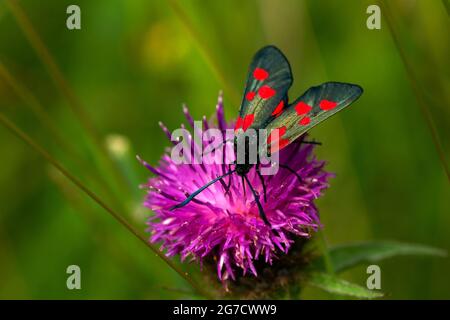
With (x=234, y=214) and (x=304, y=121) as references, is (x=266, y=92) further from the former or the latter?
(x=234, y=214)

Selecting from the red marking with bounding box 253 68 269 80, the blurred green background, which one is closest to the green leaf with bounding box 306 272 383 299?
the blurred green background

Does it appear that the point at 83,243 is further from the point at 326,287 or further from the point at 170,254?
the point at 326,287

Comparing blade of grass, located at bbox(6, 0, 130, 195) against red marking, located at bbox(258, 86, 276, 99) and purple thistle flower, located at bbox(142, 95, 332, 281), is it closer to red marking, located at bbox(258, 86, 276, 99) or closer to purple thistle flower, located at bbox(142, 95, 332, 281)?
purple thistle flower, located at bbox(142, 95, 332, 281)

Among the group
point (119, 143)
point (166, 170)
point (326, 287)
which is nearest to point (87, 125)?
point (119, 143)

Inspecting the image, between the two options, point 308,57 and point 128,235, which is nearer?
point 128,235

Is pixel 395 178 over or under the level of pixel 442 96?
under

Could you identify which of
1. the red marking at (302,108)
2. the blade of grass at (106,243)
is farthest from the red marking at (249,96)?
the blade of grass at (106,243)
